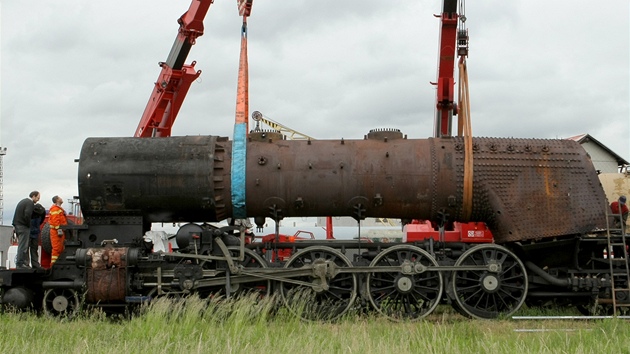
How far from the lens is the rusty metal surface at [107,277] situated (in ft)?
36.5

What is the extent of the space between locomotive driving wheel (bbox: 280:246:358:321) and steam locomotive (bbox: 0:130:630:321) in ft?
0.08

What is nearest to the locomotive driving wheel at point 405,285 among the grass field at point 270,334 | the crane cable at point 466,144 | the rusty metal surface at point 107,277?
the grass field at point 270,334

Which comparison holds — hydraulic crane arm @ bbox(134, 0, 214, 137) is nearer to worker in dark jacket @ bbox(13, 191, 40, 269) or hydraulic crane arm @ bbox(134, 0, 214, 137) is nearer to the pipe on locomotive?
worker in dark jacket @ bbox(13, 191, 40, 269)

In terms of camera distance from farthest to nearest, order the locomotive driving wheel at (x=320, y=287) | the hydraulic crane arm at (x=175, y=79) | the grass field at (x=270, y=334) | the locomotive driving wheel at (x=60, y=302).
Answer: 1. the hydraulic crane arm at (x=175, y=79)
2. the locomotive driving wheel at (x=60, y=302)
3. the locomotive driving wheel at (x=320, y=287)
4. the grass field at (x=270, y=334)

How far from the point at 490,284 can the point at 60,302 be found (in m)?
7.09

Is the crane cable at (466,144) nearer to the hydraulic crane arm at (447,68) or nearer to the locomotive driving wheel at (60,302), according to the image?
the hydraulic crane arm at (447,68)

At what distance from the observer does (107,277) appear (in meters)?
11.1

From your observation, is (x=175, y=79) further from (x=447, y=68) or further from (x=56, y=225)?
(x=56, y=225)

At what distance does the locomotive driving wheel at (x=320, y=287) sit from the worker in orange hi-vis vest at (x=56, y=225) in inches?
173

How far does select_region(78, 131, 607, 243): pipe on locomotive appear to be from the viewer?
37.4 ft

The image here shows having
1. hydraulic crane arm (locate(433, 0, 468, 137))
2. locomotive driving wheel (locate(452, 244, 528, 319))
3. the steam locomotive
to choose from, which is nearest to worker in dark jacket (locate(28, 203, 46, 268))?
the steam locomotive

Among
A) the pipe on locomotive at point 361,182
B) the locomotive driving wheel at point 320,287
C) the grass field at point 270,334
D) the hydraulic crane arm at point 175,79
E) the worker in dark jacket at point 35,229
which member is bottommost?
the grass field at point 270,334

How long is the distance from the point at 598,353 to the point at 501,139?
486 cm

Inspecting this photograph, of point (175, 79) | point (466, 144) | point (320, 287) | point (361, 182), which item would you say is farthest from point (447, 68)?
point (320, 287)
